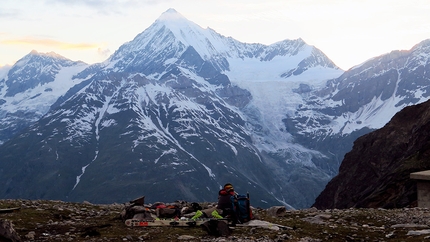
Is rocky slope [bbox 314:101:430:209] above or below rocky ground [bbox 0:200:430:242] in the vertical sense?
below

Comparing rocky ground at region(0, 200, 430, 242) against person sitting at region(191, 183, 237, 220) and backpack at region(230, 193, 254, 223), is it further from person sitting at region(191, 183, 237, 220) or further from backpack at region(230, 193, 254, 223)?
person sitting at region(191, 183, 237, 220)

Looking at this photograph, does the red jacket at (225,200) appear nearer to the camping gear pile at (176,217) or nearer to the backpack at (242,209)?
the camping gear pile at (176,217)

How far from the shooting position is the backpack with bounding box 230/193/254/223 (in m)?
32.5

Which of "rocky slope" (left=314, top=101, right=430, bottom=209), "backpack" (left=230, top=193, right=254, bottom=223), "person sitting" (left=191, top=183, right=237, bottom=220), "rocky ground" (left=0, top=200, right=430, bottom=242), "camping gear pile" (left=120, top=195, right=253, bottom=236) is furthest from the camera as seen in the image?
"rocky slope" (left=314, top=101, right=430, bottom=209)

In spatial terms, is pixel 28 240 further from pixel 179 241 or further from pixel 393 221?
pixel 393 221

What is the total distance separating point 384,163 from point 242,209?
75.4 meters

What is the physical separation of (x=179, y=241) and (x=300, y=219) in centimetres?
1044

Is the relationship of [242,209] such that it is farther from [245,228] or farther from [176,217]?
[176,217]

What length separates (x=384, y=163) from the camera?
338 feet

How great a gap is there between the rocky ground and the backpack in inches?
65.5

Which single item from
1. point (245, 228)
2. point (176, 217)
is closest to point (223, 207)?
point (176, 217)

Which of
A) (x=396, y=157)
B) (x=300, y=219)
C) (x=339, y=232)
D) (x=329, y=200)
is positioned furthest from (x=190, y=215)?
(x=329, y=200)

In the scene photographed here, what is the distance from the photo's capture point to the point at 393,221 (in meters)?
31.7

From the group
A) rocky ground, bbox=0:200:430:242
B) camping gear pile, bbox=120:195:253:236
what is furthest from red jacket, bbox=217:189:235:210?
rocky ground, bbox=0:200:430:242
